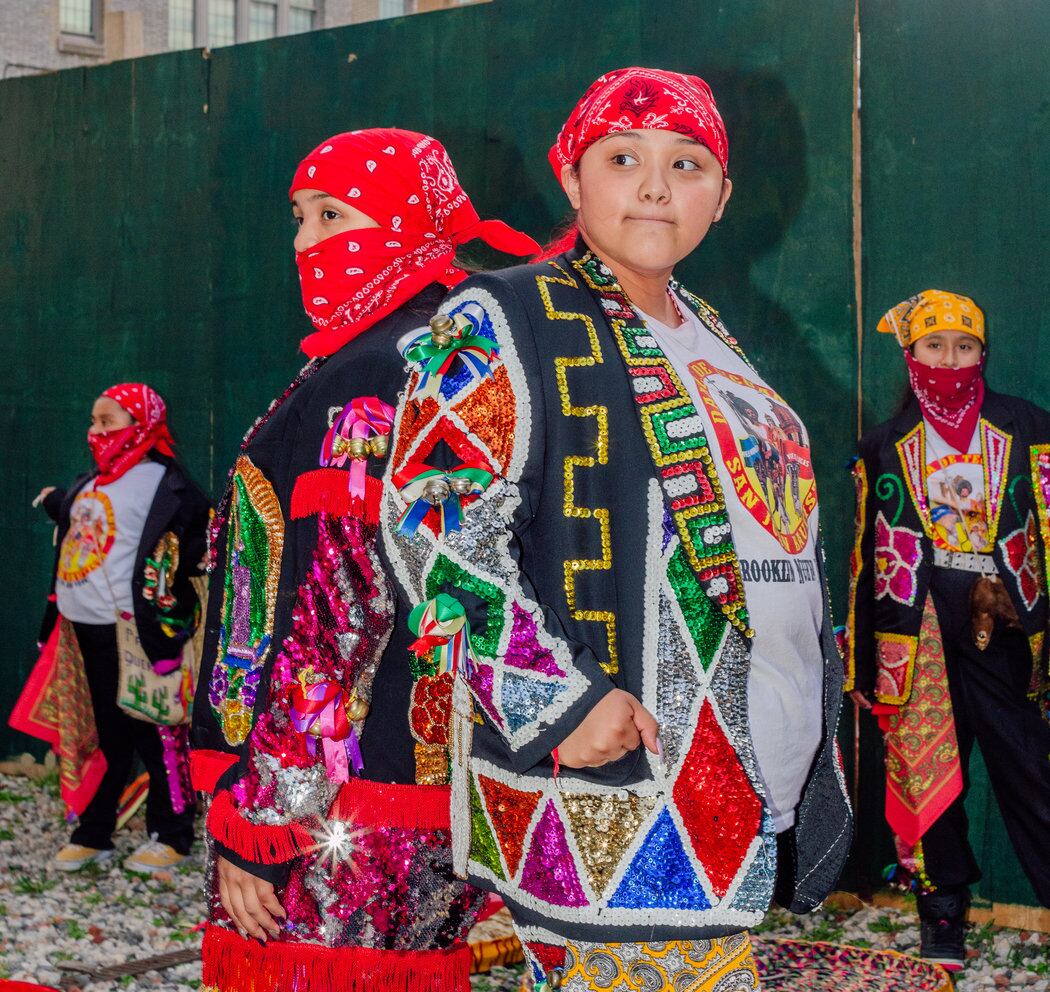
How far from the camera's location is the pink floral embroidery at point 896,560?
14.1 feet

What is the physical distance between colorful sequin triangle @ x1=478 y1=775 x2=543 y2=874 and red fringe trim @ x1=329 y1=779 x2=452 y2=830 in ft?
1.33

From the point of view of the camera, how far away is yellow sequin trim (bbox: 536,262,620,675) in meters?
1.66

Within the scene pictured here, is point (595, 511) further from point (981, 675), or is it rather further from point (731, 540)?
point (981, 675)

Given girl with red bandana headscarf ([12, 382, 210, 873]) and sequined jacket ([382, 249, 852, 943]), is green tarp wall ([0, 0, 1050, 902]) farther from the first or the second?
sequined jacket ([382, 249, 852, 943])

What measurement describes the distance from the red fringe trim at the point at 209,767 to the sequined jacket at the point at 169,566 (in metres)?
3.33

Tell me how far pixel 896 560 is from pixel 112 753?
332cm

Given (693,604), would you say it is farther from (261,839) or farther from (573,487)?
(261,839)

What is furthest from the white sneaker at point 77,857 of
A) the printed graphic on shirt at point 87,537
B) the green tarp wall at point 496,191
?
the green tarp wall at point 496,191

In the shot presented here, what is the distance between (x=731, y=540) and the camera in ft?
5.66

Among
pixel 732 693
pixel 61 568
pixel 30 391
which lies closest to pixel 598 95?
pixel 732 693

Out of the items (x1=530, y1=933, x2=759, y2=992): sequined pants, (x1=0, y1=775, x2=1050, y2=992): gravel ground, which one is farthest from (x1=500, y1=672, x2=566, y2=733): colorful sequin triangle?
(x1=0, y1=775, x2=1050, y2=992): gravel ground

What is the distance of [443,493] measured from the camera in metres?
1.60

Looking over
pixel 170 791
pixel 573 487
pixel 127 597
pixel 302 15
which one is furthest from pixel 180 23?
pixel 573 487

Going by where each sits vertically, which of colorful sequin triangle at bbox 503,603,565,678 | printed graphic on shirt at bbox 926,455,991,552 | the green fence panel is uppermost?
the green fence panel
